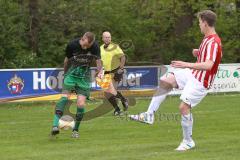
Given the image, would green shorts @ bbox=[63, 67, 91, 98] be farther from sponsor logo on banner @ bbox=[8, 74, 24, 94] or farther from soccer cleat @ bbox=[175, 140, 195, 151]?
sponsor logo on banner @ bbox=[8, 74, 24, 94]

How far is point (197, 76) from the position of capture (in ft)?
32.6

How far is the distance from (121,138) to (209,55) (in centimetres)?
295

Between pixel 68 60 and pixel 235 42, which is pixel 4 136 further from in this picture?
pixel 235 42

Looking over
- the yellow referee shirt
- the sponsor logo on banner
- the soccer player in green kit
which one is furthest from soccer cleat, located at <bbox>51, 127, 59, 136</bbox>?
the sponsor logo on banner

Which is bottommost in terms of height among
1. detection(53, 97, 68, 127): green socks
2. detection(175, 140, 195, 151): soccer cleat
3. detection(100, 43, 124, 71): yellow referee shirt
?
detection(175, 140, 195, 151): soccer cleat

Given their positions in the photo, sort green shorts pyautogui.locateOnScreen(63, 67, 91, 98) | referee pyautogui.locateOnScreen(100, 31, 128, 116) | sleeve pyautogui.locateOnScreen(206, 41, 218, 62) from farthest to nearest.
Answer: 1. referee pyautogui.locateOnScreen(100, 31, 128, 116)
2. green shorts pyautogui.locateOnScreen(63, 67, 91, 98)
3. sleeve pyautogui.locateOnScreen(206, 41, 218, 62)

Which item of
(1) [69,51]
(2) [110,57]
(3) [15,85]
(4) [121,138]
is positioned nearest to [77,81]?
(1) [69,51]

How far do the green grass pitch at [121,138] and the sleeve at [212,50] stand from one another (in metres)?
1.43

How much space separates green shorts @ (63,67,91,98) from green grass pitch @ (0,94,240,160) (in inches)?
34.0

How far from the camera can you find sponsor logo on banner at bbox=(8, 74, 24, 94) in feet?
69.4

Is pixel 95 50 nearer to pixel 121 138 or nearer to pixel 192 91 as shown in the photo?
pixel 121 138

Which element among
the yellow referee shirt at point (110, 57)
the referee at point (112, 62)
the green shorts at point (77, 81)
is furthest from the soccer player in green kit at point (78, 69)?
the yellow referee shirt at point (110, 57)

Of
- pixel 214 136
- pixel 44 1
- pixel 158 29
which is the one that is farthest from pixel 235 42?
pixel 214 136

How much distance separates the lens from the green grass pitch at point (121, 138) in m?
9.73
